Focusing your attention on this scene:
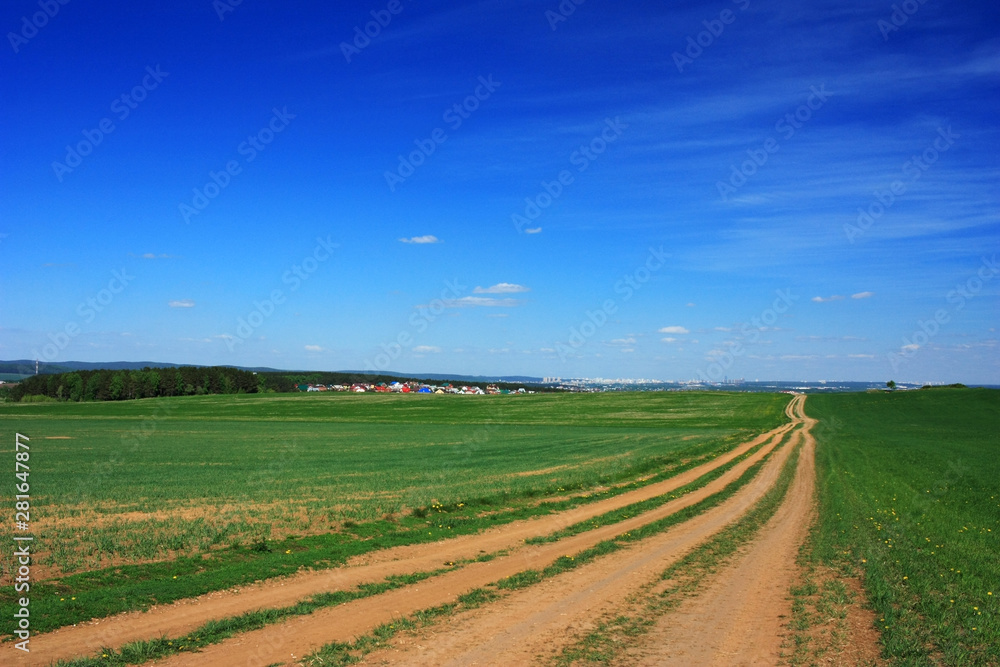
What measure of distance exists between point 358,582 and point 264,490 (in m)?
13.8

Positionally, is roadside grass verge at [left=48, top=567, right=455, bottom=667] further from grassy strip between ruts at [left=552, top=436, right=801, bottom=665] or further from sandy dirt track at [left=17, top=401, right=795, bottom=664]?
grassy strip between ruts at [left=552, top=436, right=801, bottom=665]

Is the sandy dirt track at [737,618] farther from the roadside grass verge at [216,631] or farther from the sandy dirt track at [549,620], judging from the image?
the roadside grass verge at [216,631]

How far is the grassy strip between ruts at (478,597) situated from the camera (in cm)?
901

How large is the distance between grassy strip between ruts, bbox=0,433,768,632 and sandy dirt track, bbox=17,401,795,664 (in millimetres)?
417

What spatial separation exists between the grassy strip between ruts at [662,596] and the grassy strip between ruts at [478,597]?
1.84 meters

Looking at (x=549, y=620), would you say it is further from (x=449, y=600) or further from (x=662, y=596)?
(x=662, y=596)

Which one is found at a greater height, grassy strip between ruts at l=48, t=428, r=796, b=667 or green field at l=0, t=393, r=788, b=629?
grassy strip between ruts at l=48, t=428, r=796, b=667

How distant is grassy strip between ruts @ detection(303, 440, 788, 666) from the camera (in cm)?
901

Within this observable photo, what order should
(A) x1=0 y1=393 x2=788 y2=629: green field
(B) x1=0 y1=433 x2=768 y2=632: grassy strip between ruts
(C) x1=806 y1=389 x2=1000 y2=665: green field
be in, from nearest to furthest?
(C) x1=806 y1=389 x2=1000 y2=665: green field
(B) x1=0 y1=433 x2=768 y2=632: grassy strip between ruts
(A) x1=0 y1=393 x2=788 y2=629: green field

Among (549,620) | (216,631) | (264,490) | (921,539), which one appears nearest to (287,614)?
(216,631)

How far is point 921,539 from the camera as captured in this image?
53.6ft

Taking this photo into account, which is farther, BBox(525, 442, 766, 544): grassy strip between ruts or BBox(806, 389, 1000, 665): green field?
BBox(525, 442, 766, 544): grassy strip between ruts

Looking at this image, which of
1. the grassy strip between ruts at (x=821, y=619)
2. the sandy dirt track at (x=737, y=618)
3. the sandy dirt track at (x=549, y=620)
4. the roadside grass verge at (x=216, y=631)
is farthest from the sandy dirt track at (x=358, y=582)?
the grassy strip between ruts at (x=821, y=619)

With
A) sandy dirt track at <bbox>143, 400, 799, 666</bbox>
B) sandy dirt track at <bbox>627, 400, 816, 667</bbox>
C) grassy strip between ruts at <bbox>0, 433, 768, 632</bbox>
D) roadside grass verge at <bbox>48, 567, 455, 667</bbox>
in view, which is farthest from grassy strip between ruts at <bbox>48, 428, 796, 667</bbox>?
sandy dirt track at <bbox>627, 400, 816, 667</bbox>
